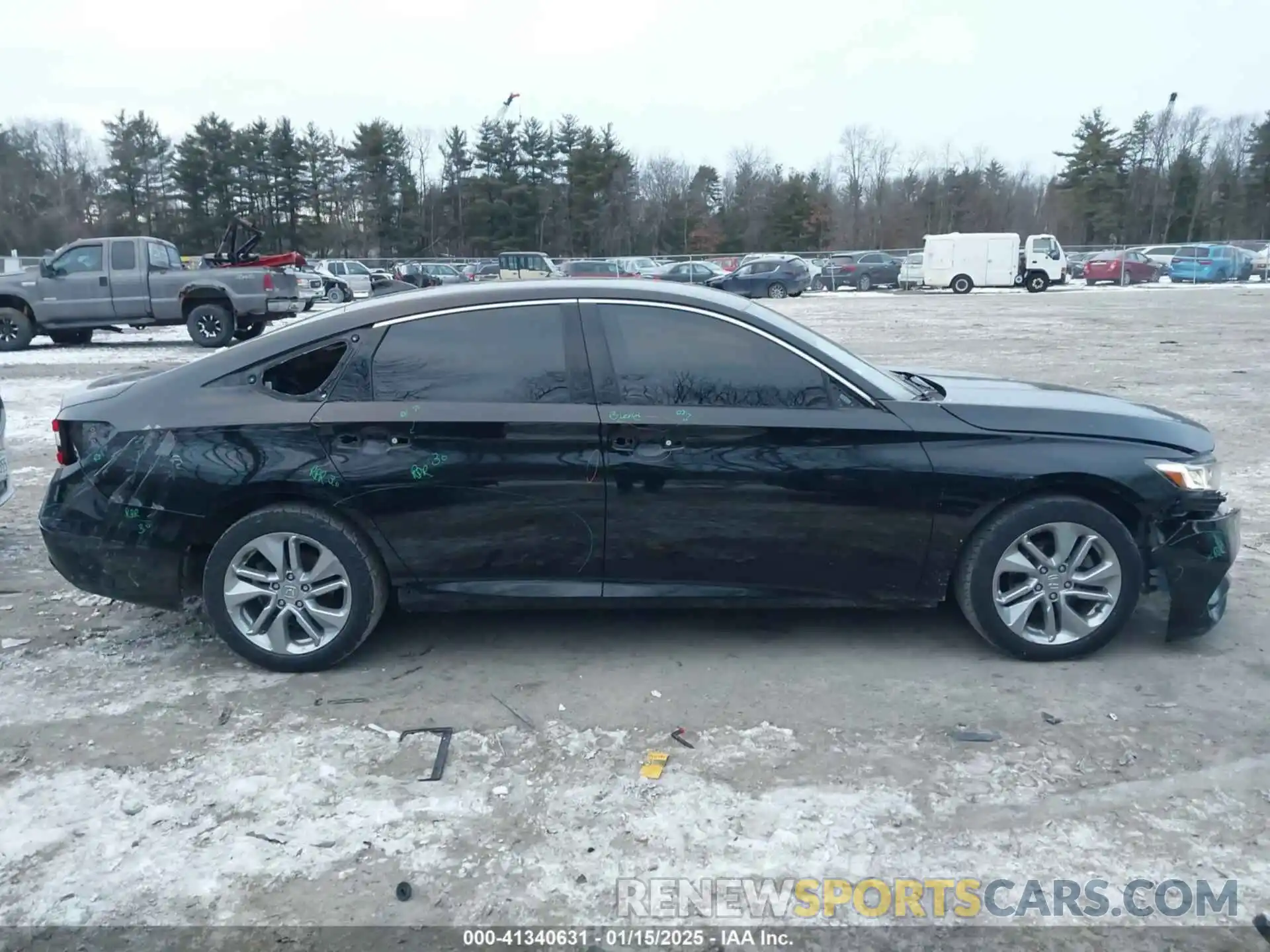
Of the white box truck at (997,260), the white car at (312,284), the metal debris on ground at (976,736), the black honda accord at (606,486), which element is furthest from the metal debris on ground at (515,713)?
the white box truck at (997,260)

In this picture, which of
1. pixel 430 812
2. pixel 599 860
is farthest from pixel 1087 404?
pixel 430 812

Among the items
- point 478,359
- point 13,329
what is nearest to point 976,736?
point 478,359

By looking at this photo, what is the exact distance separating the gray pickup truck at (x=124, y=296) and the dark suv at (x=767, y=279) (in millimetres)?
21873

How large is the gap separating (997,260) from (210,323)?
103 ft

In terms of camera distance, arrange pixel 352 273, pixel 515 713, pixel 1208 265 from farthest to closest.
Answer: pixel 1208 265 → pixel 352 273 → pixel 515 713

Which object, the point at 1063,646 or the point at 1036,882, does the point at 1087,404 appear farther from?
the point at 1036,882

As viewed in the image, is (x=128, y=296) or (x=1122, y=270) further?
(x=1122, y=270)

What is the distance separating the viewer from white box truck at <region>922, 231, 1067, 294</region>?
129ft

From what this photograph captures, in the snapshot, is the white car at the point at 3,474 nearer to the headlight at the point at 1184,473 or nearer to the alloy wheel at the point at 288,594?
the alloy wheel at the point at 288,594

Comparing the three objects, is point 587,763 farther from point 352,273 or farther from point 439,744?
point 352,273

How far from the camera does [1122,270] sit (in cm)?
4294

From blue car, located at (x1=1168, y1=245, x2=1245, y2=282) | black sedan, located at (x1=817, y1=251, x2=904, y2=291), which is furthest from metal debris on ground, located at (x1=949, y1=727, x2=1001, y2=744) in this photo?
blue car, located at (x1=1168, y1=245, x2=1245, y2=282)

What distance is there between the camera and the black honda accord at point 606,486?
4129mm

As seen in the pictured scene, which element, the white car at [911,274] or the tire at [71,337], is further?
the white car at [911,274]
